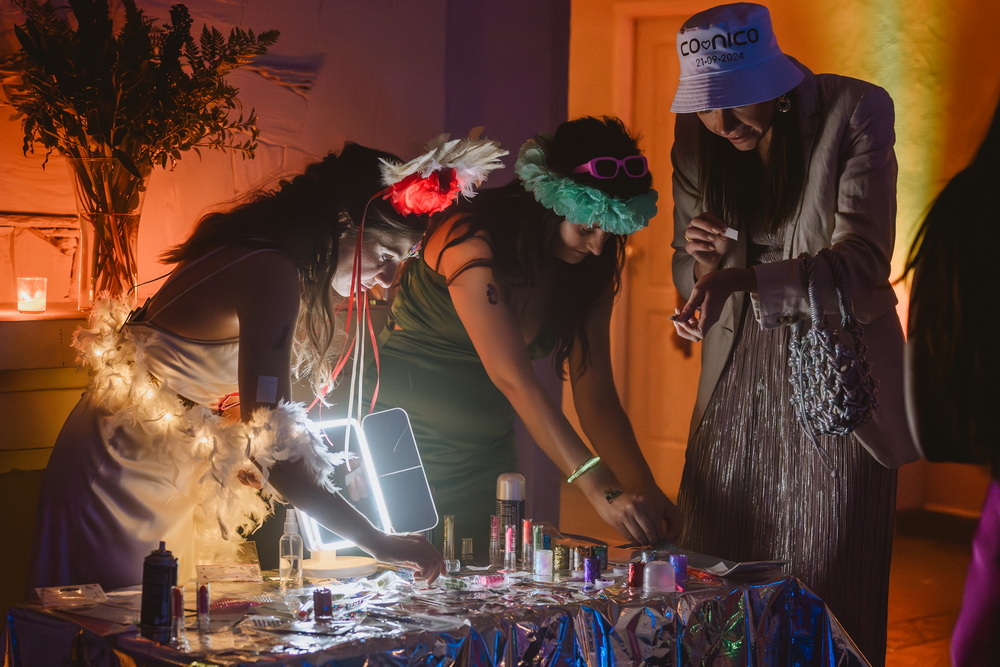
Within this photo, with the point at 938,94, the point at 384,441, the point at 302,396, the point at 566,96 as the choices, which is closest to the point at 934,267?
the point at 384,441

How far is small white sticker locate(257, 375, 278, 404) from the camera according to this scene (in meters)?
1.98

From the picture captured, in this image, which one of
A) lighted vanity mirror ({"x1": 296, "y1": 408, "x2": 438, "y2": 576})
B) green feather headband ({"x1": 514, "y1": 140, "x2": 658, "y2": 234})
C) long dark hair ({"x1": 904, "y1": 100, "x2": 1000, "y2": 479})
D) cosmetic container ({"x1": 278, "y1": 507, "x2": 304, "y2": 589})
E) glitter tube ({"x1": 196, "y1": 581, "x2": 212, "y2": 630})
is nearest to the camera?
long dark hair ({"x1": 904, "y1": 100, "x2": 1000, "y2": 479})

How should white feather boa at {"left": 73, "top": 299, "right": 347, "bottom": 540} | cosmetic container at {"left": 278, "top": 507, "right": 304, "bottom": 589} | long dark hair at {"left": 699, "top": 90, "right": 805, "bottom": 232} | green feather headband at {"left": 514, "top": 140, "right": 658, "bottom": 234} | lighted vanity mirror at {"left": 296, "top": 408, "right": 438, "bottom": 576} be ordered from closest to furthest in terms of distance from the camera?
white feather boa at {"left": 73, "top": 299, "right": 347, "bottom": 540} → cosmetic container at {"left": 278, "top": 507, "right": 304, "bottom": 589} → lighted vanity mirror at {"left": 296, "top": 408, "right": 438, "bottom": 576} → long dark hair at {"left": 699, "top": 90, "right": 805, "bottom": 232} → green feather headband at {"left": 514, "top": 140, "right": 658, "bottom": 234}

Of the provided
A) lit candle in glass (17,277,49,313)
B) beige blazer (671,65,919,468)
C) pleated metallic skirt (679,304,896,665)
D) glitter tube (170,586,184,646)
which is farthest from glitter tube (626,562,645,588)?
lit candle in glass (17,277,49,313)

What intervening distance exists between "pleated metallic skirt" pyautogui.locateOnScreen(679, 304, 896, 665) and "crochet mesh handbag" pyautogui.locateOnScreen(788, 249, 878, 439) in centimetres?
8

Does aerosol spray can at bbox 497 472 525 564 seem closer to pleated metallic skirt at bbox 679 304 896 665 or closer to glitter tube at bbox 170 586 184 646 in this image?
pleated metallic skirt at bbox 679 304 896 665

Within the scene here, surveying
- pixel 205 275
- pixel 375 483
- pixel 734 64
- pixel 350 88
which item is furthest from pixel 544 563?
pixel 350 88

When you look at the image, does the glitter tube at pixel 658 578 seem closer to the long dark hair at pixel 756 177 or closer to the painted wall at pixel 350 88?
the long dark hair at pixel 756 177

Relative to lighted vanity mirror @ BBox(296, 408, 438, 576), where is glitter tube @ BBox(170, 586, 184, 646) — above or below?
below

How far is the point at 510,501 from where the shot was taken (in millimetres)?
2381

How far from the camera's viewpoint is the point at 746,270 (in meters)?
2.39

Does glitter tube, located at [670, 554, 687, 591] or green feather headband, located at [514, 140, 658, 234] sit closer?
glitter tube, located at [670, 554, 687, 591]

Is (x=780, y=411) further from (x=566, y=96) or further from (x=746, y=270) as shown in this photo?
(x=566, y=96)

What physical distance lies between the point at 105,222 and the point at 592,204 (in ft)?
3.93
